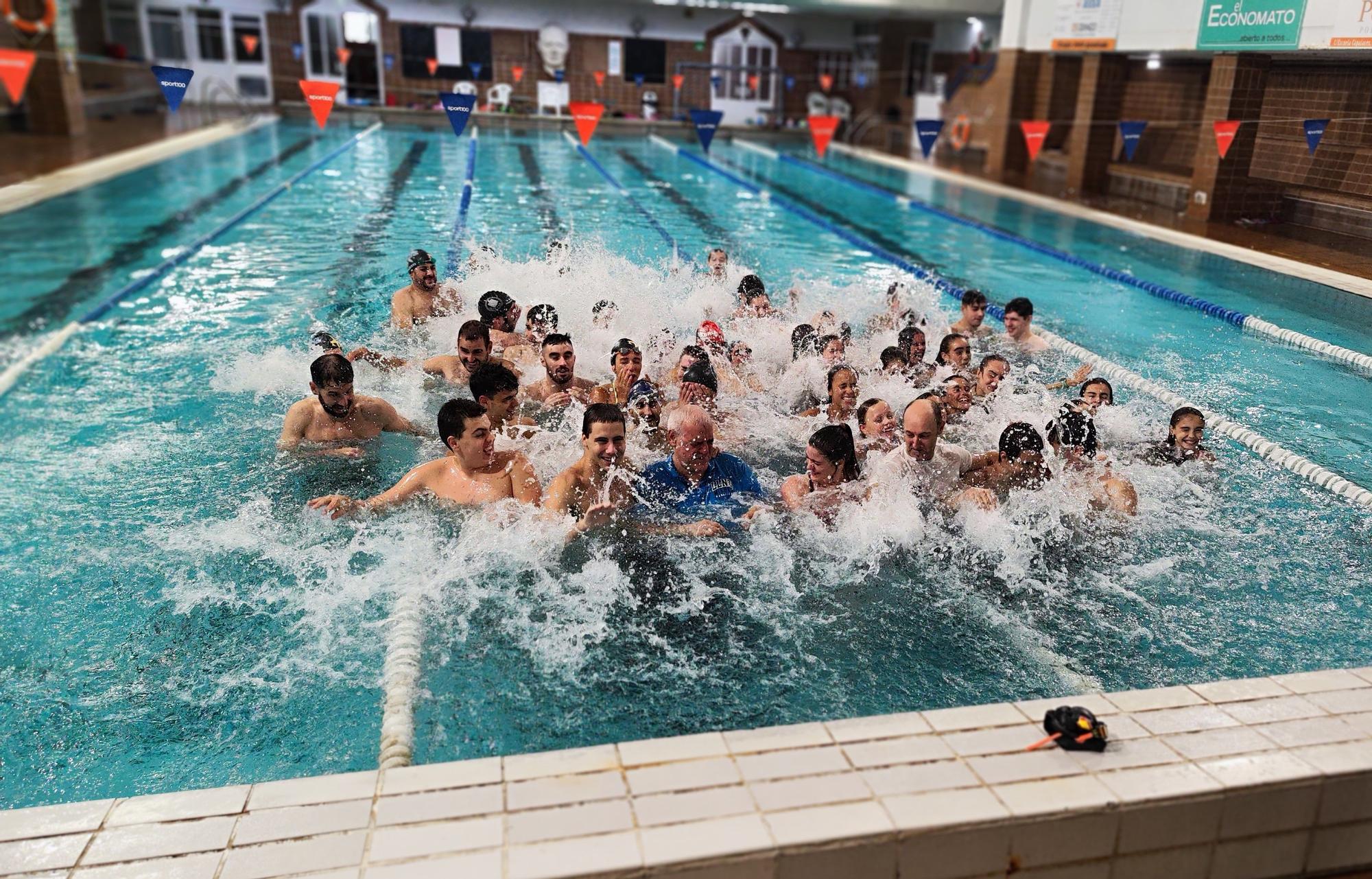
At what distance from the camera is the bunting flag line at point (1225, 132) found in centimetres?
1012

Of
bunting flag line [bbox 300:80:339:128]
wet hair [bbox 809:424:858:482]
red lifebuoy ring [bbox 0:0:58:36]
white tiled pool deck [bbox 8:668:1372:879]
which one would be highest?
red lifebuoy ring [bbox 0:0:58:36]

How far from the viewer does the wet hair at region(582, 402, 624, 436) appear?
348 centimetres

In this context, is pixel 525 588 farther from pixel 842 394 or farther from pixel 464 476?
pixel 842 394

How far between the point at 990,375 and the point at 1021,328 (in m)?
1.56

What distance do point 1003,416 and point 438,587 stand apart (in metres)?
3.00

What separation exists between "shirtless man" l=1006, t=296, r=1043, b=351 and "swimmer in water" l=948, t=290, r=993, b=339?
20 centimetres

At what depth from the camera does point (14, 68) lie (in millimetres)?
7957

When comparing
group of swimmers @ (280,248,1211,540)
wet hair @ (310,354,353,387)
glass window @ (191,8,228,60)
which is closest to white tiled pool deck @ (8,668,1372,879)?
group of swimmers @ (280,248,1211,540)

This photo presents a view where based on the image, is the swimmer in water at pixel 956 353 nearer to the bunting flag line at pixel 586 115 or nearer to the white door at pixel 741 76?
the bunting flag line at pixel 586 115

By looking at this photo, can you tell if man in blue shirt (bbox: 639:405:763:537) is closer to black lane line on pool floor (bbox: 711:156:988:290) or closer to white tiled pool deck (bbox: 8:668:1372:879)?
white tiled pool deck (bbox: 8:668:1372:879)

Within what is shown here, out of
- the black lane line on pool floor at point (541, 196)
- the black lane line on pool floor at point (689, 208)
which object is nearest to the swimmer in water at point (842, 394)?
the black lane line on pool floor at point (689, 208)

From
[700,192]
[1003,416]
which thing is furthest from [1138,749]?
[700,192]

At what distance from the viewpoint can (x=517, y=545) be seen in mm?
3590

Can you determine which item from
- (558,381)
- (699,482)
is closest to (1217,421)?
(699,482)
